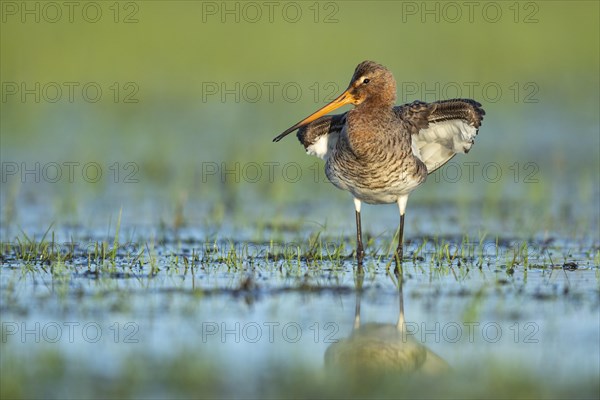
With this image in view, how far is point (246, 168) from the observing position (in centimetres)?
1374

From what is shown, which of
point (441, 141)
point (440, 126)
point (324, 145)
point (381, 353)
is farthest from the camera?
point (324, 145)

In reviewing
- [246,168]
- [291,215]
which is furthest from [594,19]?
[291,215]

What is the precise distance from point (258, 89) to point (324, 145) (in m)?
9.72

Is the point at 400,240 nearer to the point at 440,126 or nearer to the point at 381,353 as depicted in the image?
the point at 440,126

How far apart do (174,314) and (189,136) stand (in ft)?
31.1

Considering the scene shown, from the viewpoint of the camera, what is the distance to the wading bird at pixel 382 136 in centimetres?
909

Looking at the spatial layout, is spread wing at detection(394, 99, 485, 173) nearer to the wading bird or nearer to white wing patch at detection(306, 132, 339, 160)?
the wading bird

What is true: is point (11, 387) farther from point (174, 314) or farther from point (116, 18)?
point (116, 18)

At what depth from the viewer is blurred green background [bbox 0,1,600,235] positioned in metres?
12.9

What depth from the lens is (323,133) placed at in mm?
9789

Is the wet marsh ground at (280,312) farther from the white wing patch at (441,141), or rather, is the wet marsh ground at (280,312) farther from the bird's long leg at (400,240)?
the white wing patch at (441,141)

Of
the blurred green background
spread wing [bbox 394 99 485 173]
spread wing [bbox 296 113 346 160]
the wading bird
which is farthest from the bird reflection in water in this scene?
the blurred green background

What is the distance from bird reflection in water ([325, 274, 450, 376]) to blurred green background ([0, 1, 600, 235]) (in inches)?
189

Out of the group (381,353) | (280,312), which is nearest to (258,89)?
(280,312)
